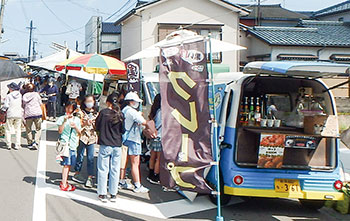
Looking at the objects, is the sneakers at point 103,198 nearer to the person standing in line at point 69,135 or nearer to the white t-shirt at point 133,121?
the person standing in line at point 69,135

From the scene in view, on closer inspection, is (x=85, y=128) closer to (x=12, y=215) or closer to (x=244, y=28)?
(x=12, y=215)

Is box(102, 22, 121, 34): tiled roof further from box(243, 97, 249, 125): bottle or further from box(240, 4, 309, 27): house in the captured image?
box(243, 97, 249, 125): bottle

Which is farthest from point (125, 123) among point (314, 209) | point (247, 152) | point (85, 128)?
point (314, 209)

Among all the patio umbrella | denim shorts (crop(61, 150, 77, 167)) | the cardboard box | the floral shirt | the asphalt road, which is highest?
the patio umbrella

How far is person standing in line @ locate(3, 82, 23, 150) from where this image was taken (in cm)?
1033

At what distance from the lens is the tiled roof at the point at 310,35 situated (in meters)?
22.5

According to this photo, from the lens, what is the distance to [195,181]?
5477 millimetres

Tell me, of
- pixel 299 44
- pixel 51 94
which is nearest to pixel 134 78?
pixel 51 94

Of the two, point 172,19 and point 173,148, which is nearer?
point 173,148

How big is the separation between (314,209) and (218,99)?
8.36 ft

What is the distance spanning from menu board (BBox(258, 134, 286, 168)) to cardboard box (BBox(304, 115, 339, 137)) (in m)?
0.60

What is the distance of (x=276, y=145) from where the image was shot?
589 cm

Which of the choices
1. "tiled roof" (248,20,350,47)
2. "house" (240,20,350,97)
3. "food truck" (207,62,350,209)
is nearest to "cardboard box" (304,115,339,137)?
"food truck" (207,62,350,209)

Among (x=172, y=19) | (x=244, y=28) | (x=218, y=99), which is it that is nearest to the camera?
(x=218, y=99)
